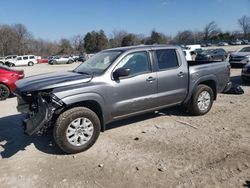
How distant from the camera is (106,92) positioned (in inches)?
204

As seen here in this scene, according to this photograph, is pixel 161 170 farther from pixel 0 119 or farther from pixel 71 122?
pixel 0 119

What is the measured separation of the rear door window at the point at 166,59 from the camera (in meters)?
6.09

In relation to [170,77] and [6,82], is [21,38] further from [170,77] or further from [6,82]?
[170,77]

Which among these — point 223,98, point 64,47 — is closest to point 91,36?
point 64,47

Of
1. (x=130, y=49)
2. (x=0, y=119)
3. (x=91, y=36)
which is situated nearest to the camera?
(x=130, y=49)

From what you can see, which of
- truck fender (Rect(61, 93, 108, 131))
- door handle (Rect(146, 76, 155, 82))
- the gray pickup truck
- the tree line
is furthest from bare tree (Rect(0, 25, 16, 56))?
truck fender (Rect(61, 93, 108, 131))

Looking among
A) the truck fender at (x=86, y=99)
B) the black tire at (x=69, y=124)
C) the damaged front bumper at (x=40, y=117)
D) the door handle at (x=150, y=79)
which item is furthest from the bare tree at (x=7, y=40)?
the black tire at (x=69, y=124)

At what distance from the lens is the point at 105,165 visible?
14.7 ft

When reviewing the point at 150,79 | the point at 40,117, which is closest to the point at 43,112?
the point at 40,117

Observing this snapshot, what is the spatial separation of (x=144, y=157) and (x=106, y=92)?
1.39m

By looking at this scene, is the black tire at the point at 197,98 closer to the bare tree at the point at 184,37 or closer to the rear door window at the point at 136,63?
the rear door window at the point at 136,63

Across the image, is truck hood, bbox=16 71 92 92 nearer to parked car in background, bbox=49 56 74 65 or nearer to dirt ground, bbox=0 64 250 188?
dirt ground, bbox=0 64 250 188

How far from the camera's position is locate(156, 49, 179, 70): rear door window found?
609 cm

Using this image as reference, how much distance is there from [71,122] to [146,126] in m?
2.05
